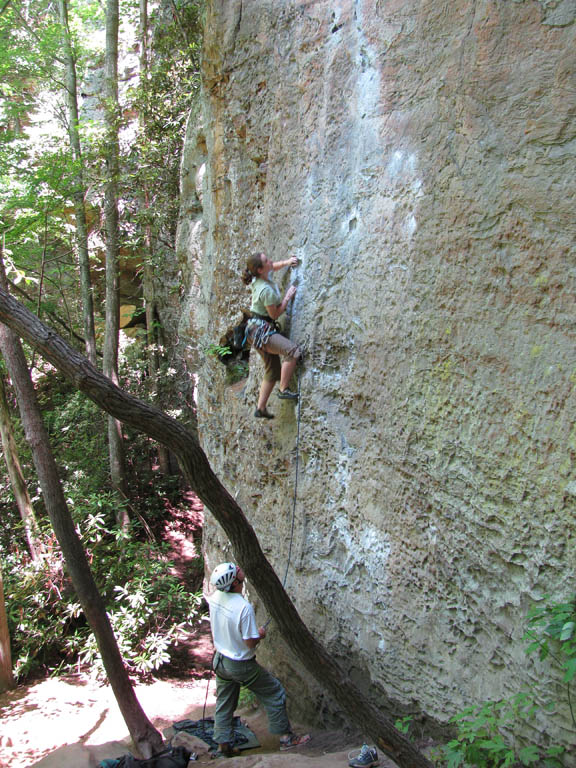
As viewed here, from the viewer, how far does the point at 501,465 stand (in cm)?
384

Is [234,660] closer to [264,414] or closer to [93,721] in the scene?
[264,414]

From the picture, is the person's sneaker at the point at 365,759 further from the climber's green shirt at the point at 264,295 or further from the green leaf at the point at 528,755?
the climber's green shirt at the point at 264,295

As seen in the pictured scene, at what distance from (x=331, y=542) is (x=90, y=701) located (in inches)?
225

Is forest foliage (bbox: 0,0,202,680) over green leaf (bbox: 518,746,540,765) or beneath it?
over

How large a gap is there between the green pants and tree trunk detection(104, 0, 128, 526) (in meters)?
7.06

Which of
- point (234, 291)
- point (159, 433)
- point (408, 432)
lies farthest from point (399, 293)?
point (234, 291)

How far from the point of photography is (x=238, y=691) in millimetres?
5473

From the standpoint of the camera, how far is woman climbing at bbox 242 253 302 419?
5.80 m

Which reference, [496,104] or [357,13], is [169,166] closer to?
[357,13]

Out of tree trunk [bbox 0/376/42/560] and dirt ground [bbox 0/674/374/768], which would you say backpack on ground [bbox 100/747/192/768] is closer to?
dirt ground [bbox 0/674/374/768]

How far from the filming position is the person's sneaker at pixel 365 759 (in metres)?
4.36

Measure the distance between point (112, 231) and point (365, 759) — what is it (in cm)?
1117

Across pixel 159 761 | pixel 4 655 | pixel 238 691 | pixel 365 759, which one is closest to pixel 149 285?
pixel 4 655

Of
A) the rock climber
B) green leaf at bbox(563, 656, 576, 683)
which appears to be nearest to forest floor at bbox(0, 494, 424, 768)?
the rock climber
